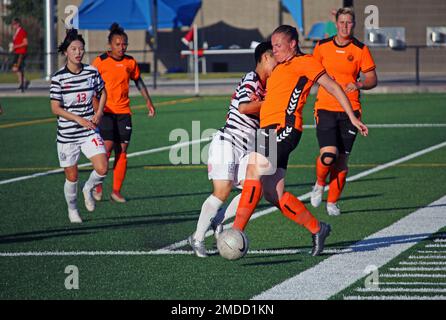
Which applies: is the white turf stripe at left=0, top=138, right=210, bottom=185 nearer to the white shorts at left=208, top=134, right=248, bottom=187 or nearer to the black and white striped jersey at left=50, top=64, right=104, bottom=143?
the black and white striped jersey at left=50, top=64, right=104, bottom=143

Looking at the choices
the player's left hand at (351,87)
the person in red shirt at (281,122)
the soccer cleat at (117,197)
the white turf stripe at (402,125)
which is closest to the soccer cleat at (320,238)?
the person in red shirt at (281,122)

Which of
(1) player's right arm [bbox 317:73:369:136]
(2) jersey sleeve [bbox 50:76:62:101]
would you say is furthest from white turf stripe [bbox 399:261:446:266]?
(2) jersey sleeve [bbox 50:76:62:101]

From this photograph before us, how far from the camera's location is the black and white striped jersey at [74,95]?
40.6 ft

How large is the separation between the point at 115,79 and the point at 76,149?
2236 mm

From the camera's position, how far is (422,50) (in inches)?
2009

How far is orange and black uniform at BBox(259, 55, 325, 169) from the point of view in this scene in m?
9.74

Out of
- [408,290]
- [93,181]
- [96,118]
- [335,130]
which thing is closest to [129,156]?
[93,181]

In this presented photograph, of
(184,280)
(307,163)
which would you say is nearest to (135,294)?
(184,280)

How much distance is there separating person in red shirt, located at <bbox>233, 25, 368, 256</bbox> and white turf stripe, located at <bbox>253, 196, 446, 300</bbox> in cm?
60

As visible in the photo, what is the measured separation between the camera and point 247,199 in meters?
9.72

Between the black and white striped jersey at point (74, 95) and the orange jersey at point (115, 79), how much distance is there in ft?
6.08

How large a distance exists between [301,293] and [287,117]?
185cm

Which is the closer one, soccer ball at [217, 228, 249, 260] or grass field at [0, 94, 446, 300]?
grass field at [0, 94, 446, 300]
